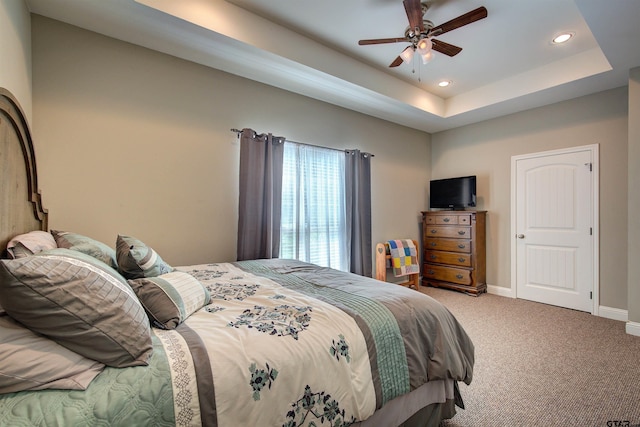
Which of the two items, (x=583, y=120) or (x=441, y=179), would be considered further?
(x=441, y=179)

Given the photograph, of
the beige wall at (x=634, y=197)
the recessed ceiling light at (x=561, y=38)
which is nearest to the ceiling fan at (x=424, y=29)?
the recessed ceiling light at (x=561, y=38)

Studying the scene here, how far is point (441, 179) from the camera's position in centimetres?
483

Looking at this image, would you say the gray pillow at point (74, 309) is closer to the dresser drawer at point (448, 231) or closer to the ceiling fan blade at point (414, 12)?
the ceiling fan blade at point (414, 12)

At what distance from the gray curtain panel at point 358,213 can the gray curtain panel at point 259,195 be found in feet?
3.44

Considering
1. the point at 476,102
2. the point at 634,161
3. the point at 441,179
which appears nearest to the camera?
the point at 634,161

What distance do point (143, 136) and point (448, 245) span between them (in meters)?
4.13

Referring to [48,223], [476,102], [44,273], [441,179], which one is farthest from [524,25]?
[48,223]

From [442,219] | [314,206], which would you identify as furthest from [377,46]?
[442,219]

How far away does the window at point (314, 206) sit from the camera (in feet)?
10.9

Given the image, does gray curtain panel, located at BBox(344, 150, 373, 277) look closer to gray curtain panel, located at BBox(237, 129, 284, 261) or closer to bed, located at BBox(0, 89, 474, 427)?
gray curtain panel, located at BBox(237, 129, 284, 261)

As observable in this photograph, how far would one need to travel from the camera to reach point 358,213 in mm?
3836

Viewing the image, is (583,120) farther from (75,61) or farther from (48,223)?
(48,223)

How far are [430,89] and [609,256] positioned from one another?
9.47ft

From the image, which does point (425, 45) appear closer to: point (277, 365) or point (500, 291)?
point (277, 365)
